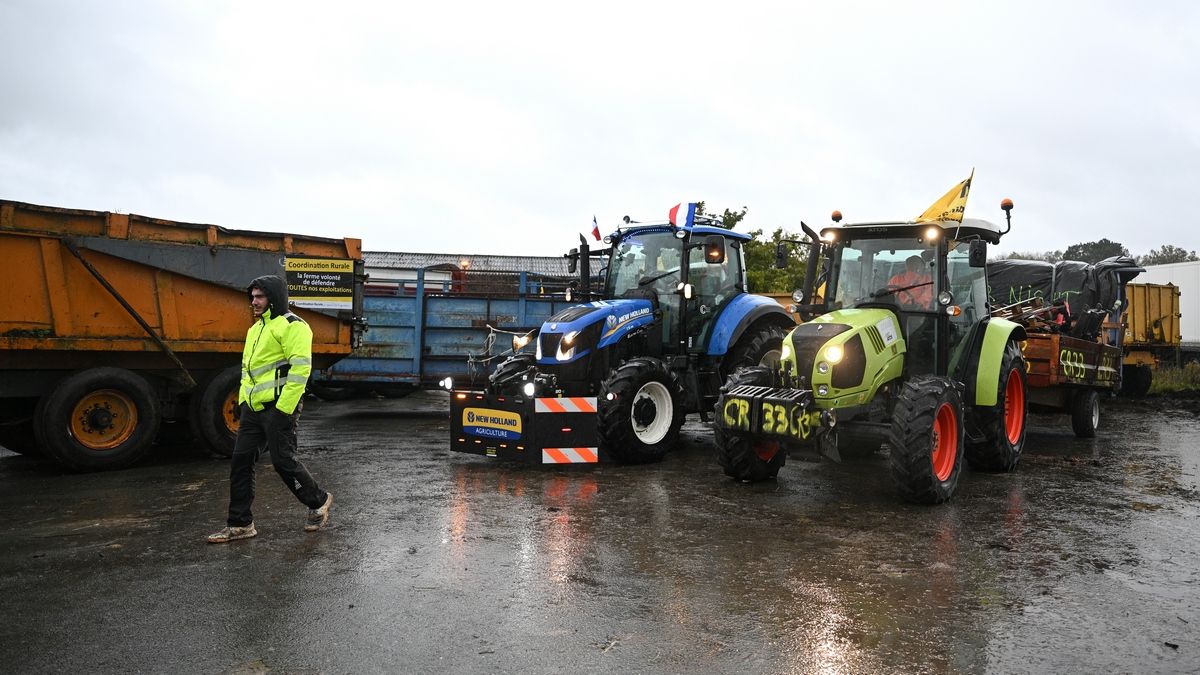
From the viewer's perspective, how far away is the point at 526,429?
863 cm

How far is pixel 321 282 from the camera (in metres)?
10.8

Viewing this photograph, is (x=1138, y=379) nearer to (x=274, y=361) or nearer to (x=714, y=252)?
(x=714, y=252)

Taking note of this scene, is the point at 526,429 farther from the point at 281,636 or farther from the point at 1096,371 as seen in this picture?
the point at 1096,371

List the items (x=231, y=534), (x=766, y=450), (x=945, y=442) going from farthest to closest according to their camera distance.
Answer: (x=766, y=450) < (x=945, y=442) < (x=231, y=534)

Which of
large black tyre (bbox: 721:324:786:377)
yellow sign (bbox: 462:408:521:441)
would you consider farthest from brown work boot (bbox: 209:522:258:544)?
large black tyre (bbox: 721:324:786:377)

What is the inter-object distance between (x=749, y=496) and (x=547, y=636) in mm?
3631

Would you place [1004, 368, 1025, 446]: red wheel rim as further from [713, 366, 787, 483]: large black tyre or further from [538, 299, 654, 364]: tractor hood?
[538, 299, 654, 364]: tractor hood

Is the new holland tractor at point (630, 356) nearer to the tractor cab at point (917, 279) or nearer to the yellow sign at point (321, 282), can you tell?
the tractor cab at point (917, 279)

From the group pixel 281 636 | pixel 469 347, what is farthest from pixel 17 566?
pixel 469 347

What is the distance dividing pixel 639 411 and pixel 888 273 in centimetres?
283

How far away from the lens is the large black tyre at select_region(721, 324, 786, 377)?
10.1 meters

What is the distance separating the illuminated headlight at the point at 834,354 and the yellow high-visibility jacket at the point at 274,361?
4.09m

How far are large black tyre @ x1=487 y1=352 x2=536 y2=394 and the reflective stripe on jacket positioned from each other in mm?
3478

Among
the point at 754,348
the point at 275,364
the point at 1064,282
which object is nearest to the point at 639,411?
the point at 754,348
